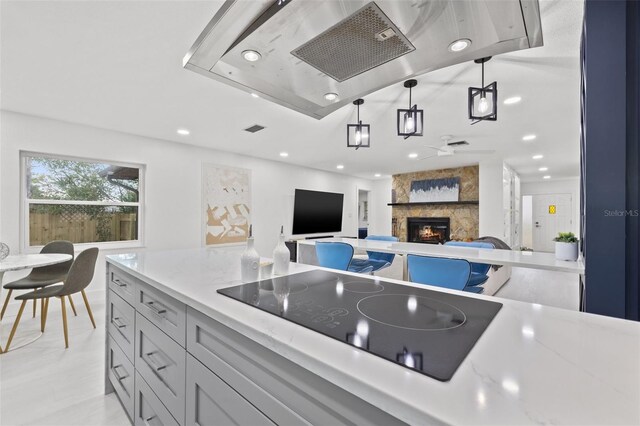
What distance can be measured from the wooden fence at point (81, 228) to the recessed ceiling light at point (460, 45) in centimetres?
486

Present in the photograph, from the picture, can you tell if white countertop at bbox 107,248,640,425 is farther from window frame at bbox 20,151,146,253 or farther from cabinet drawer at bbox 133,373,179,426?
window frame at bbox 20,151,146,253

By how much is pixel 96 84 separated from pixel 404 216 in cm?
693

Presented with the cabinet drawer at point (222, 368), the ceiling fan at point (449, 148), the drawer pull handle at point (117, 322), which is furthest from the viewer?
the ceiling fan at point (449, 148)

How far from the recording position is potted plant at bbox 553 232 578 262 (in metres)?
1.96

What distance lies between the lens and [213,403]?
88 centimetres

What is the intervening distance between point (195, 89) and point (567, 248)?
3497 millimetres

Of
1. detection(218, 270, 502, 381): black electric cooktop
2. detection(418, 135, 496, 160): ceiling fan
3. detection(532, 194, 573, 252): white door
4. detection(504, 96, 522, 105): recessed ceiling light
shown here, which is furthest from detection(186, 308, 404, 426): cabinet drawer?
detection(532, 194, 573, 252): white door

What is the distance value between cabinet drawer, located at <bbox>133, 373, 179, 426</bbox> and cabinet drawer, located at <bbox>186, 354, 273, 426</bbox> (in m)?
0.22

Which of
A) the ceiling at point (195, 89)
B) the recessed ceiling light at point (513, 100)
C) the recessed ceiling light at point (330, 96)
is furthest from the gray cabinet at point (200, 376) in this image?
the recessed ceiling light at point (513, 100)

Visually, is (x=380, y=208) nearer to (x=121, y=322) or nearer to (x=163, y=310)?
(x=121, y=322)

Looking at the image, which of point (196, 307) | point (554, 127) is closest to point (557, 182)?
point (554, 127)

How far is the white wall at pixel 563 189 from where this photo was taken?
8375 mm

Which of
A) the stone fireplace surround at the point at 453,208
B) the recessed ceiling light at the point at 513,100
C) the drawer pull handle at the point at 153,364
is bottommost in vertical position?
the drawer pull handle at the point at 153,364

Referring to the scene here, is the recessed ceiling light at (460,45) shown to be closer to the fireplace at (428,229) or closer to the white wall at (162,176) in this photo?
the white wall at (162,176)
